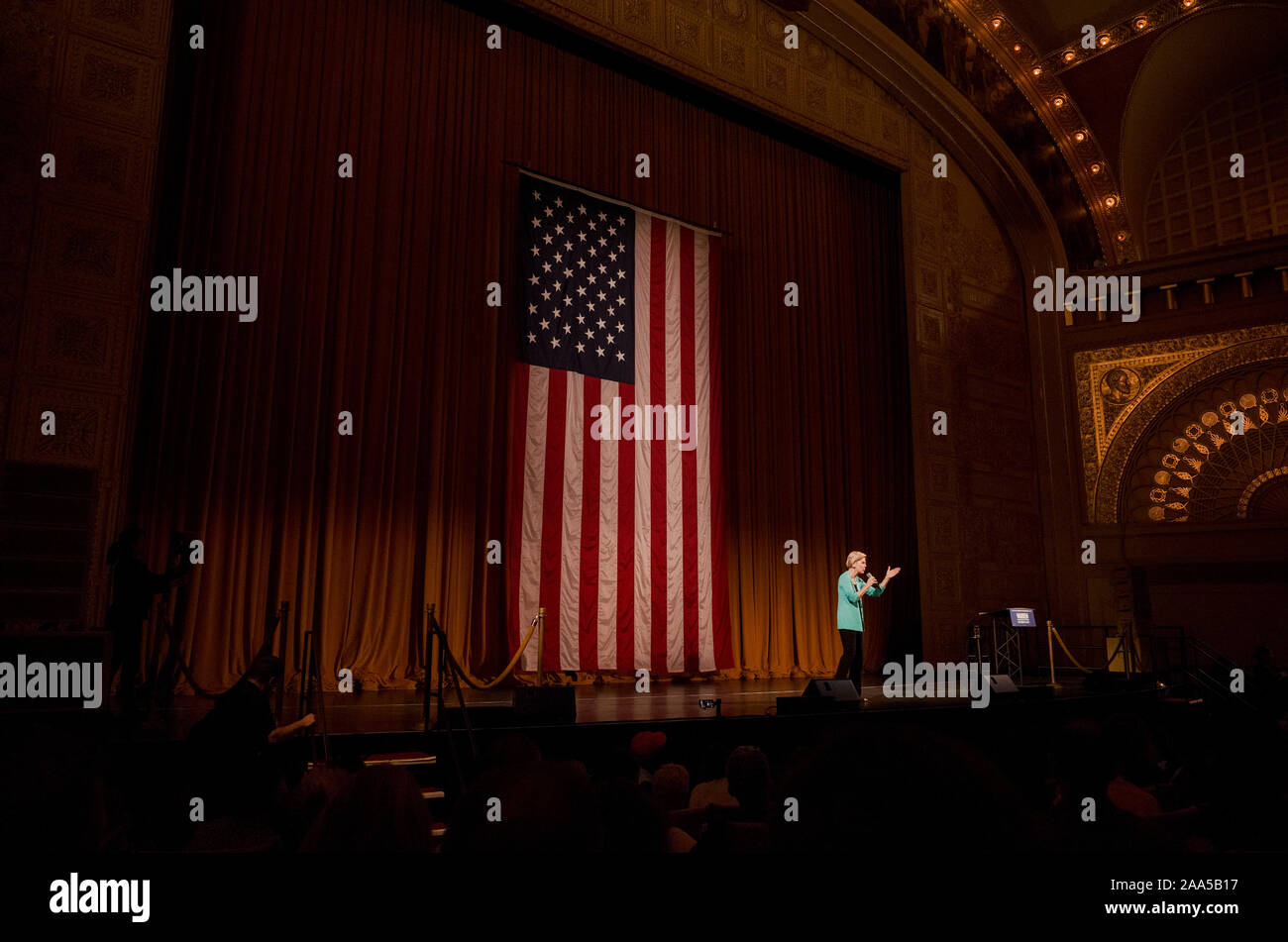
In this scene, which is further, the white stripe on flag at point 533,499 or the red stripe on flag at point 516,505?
the white stripe on flag at point 533,499

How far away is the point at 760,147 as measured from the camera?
14.2m

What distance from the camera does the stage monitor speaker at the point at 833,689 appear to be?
6992mm

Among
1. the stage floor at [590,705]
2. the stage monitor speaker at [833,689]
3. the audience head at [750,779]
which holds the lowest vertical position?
the stage floor at [590,705]

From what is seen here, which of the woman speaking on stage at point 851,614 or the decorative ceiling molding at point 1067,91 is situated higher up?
the decorative ceiling molding at point 1067,91

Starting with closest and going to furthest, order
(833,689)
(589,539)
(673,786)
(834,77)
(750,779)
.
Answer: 1. (750,779)
2. (673,786)
3. (833,689)
4. (589,539)
5. (834,77)

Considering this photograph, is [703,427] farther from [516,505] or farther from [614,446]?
[516,505]

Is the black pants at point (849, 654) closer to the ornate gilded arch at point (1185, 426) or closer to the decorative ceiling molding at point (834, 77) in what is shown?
the decorative ceiling molding at point (834, 77)

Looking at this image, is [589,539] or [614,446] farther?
[614,446]

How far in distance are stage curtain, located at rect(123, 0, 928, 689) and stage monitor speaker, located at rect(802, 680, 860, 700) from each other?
4.73 metres

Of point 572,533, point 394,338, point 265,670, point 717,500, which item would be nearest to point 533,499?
point 572,533

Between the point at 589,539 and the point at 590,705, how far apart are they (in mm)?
3742

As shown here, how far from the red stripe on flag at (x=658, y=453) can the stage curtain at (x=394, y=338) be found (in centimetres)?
92

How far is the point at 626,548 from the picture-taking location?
11.8 m

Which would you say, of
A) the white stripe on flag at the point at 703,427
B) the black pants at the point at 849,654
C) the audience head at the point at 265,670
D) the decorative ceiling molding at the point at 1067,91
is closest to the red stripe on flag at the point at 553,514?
the white stripe on flag at the point at 703,427
